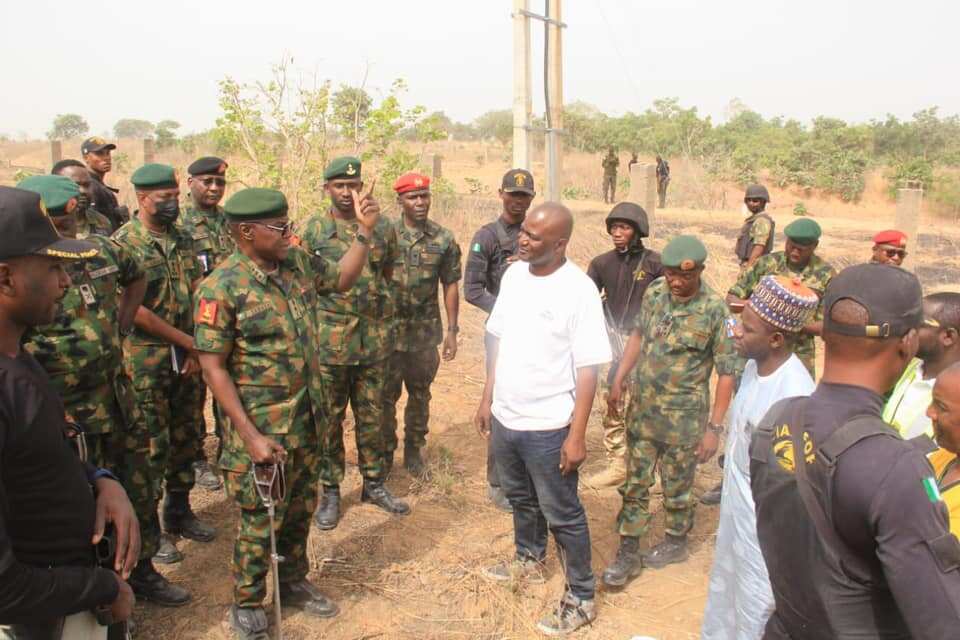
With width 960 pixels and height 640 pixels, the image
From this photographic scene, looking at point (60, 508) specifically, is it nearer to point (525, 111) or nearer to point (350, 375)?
point (350, 375)

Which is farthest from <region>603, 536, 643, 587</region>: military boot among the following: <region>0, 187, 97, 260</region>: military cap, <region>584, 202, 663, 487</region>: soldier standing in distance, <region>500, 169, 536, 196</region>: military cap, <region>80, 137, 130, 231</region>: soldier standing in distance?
<region>80, 137, 130, 231</region>: soldier standing in distance

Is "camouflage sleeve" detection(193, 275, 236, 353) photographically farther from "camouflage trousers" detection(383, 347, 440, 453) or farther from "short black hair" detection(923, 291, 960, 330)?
"short black hair" detection(923, 291, 960, 330)

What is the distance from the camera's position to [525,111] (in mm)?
6074

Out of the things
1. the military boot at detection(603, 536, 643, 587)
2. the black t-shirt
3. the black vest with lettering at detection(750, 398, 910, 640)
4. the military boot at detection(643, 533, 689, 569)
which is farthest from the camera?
the military boot at detection(643, 533, 689, 569)

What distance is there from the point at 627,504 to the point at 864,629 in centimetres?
256

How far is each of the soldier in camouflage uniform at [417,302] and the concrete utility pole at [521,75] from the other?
4.38 ft

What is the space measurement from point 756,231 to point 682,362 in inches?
141

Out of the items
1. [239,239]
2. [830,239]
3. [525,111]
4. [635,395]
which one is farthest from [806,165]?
[239,239]

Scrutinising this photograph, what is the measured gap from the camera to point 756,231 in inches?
278

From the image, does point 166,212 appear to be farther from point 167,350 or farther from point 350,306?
point 350,306

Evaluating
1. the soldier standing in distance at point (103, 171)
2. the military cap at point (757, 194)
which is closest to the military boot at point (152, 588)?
the soldier standing in distance at point (103, 171)

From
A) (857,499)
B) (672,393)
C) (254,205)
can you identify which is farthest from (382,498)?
(857,499)

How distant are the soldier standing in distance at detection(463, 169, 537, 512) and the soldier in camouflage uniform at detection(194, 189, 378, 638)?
5.72ft

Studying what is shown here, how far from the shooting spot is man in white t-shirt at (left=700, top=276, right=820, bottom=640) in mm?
2516
